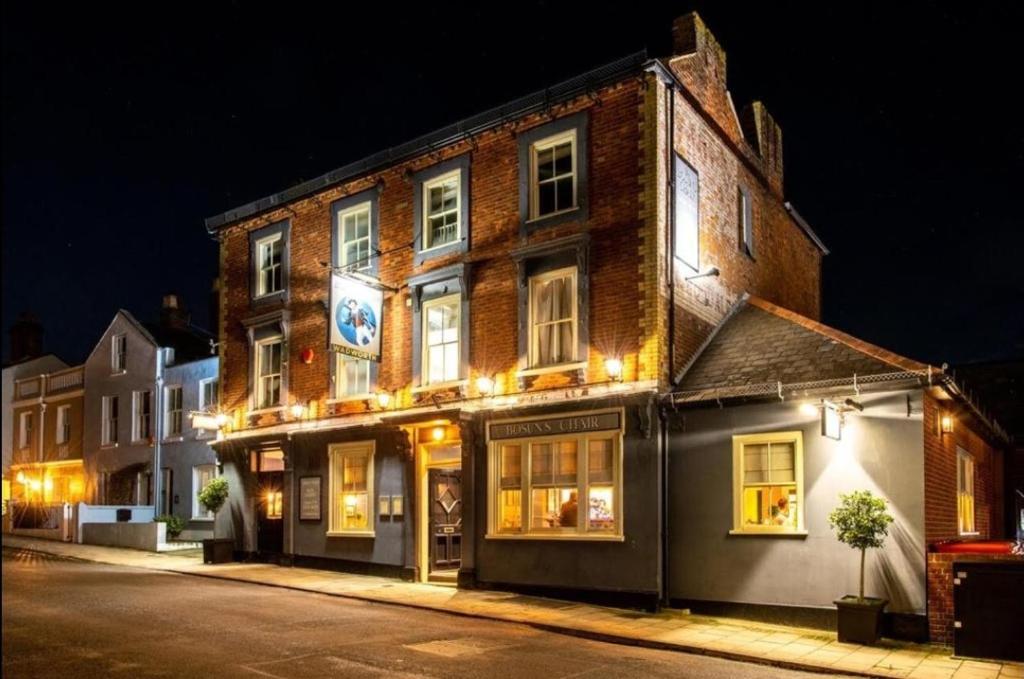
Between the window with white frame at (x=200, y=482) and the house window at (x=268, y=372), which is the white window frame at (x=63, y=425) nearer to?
the window with white frame at (x=200, y=482)

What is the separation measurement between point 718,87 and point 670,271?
5110mm

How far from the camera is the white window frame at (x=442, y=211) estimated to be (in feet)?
60.0

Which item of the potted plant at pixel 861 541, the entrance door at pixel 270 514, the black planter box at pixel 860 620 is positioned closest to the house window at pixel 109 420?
the entrance door at pixel 270 514

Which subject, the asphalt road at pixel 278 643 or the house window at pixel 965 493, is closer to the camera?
the asphalt road at pixel 278 643

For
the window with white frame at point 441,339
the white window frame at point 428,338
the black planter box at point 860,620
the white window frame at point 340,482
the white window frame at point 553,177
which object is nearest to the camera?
the black planter box at point 860,620

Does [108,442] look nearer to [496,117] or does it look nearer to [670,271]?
[496,117]

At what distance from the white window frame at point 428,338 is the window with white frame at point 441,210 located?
117 cm

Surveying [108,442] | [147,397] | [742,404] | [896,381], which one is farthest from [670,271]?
[108,442]

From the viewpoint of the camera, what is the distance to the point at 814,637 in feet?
41.0

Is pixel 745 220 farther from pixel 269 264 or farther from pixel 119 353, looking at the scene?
pixel 119 353

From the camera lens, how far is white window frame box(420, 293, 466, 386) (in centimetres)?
1794

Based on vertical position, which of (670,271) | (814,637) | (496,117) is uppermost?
(496,117)

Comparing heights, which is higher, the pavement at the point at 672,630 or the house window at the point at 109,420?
the house window at the point at 109,420

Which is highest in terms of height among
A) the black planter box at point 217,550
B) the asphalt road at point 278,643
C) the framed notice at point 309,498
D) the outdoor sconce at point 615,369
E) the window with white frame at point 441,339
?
the window with white frame at point 441,339
